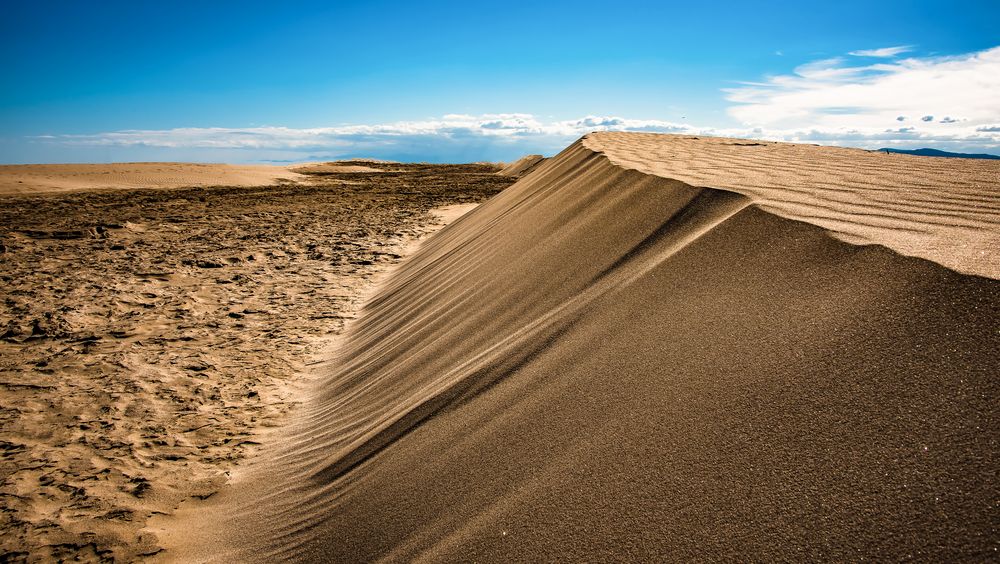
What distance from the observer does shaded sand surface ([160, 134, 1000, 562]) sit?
87cm

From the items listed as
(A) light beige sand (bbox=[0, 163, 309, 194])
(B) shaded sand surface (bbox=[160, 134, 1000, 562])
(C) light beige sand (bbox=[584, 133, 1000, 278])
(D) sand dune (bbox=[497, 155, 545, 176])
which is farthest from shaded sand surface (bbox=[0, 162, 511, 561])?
(D) sand dune (bbox=[497, 155, 545, 176])

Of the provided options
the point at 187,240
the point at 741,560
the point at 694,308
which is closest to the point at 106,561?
the point at 741,560

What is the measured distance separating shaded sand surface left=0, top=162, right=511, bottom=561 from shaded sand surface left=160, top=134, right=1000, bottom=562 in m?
0.35

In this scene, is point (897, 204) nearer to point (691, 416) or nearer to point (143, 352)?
point (691, 416)

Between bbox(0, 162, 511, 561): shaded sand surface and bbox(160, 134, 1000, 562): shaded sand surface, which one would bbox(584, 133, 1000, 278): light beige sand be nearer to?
bbox(160, 134, 1000, 562): shaded sand surface

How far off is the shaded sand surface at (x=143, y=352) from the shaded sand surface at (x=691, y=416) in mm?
350

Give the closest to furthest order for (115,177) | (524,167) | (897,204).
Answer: (897,204) → (115,177) → (524,167)

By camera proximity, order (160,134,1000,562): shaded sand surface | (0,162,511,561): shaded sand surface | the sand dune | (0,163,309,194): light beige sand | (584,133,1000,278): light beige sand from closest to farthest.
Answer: (160,134,1000,562): shaded sand surface → (584,133,1000,278): light beige sand → (0,162,511,561): shaded sand surface → (0,163,309,194): light beige sand → the sand dune

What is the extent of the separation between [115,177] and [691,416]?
20159 mm

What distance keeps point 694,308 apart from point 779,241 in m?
0.41

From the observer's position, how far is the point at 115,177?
636 inches

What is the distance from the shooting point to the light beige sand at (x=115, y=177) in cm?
1384

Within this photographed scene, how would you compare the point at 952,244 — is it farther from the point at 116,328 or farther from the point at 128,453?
the point at 116,328

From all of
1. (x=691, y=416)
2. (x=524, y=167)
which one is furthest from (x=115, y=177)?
(x=691, y=416)
